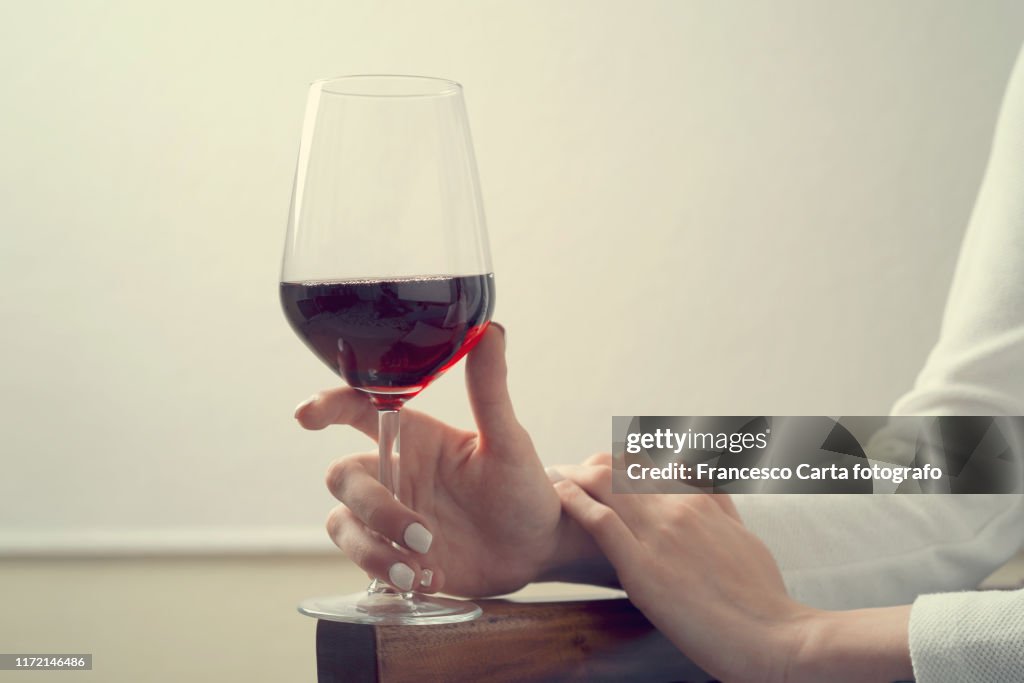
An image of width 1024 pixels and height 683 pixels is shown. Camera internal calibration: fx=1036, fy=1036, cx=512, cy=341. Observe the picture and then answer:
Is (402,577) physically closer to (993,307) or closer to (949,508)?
(949,508)

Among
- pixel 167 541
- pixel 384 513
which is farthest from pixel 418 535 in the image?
→ pixel 167 541

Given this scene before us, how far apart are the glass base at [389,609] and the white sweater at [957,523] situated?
291 mm

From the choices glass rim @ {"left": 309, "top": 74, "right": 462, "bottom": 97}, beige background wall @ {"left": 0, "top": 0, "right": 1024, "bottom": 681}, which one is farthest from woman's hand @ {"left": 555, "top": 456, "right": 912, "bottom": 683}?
beige background wall @ {"left": 0, "top": 0, "right": 1024, "bottom": 681}

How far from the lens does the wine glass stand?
0.61 meters

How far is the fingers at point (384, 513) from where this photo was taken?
673 millimetres

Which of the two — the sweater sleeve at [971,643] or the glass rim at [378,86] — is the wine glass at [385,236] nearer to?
the glass rim at [378,86]

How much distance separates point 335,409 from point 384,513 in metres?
0.11

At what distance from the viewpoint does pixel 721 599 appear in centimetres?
76

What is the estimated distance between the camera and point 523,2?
10.9 feet

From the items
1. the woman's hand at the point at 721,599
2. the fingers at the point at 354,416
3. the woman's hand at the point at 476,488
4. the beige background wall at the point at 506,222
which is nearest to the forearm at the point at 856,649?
the woman's hand at the point at 721,599

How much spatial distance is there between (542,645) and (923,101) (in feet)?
10.3

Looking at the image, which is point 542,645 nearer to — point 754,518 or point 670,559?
point 670,559

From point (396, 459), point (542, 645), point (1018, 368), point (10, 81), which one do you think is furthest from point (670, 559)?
point (10, 81)

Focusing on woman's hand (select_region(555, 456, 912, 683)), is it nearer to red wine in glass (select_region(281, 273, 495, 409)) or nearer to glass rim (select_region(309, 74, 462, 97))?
red wine in glass (select_region(281, 273, 495, 409))
